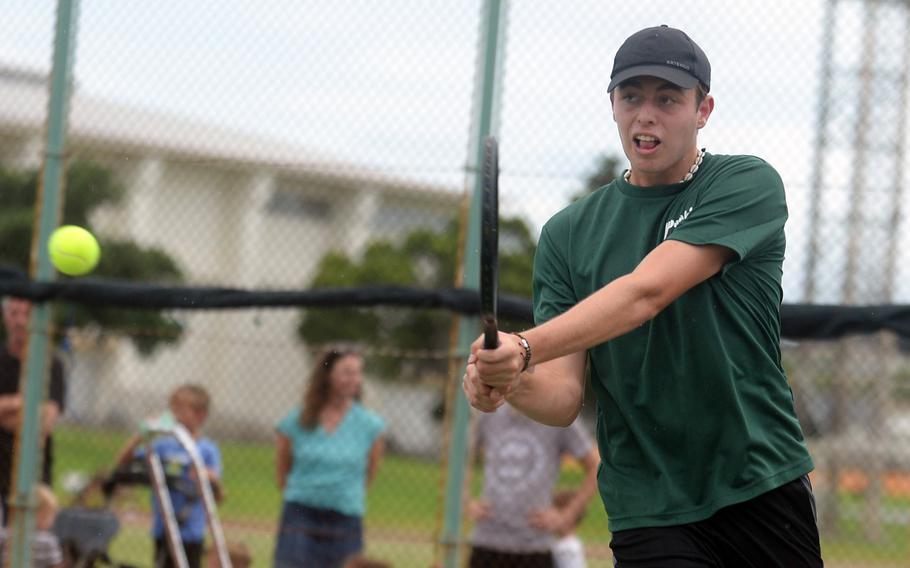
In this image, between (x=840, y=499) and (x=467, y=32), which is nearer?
(x=467, y=32)

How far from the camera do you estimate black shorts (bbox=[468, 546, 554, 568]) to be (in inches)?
248

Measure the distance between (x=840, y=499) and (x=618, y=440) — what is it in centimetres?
762

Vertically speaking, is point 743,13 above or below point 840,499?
above

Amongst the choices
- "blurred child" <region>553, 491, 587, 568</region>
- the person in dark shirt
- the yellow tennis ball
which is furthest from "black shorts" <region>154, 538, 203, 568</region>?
"blurred child" <region>553, 491, 587, 568</region>

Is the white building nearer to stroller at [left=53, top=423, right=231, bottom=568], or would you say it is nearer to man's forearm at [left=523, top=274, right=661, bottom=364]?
stroller at [left=53, top=423, right=231, bottom=568]

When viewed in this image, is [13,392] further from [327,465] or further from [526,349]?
[526,349]

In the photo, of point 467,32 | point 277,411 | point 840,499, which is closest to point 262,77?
point 467,32

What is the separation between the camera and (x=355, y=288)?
5969mm

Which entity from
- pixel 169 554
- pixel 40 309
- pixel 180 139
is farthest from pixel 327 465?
pixel 180 139

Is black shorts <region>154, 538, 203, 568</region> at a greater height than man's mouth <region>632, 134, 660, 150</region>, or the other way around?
man's mouth <region>632, 134, 660, 150</region>

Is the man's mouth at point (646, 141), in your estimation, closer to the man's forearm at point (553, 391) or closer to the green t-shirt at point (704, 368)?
the green t-shirt at point (704, 368)

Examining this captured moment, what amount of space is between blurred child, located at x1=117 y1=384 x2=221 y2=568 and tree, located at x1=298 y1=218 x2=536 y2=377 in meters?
2.30

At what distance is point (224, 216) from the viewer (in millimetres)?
11906

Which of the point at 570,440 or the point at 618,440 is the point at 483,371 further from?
the point at 570,440
